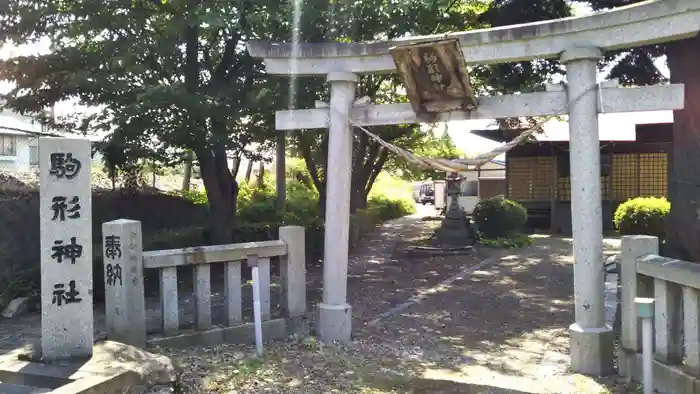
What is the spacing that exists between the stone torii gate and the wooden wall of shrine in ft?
50.1

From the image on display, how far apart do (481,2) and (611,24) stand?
9.52 metres

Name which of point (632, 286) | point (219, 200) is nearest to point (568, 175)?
point (219, 200)

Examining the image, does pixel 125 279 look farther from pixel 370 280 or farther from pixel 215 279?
pixel 370 280

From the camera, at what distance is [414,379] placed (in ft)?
19.9

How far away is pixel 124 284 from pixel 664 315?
529 cm

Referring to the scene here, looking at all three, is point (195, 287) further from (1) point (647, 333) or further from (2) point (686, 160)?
(2) point (686, 160)

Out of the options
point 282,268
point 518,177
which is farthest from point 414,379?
point 518,177

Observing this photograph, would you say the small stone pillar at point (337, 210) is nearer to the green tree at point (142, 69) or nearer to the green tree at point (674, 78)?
the green tree at point (142, 69)

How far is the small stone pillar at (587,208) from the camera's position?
6246 mm

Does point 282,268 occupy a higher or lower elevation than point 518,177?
lower

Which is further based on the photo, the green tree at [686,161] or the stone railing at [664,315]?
the green tree at [686,161]

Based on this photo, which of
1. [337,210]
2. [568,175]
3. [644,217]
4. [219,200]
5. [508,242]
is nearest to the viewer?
[337,210]

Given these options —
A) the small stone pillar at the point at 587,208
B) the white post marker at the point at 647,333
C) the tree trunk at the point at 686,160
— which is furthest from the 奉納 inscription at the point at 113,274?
the tree trunk at the point at 686,160

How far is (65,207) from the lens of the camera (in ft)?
18.6
